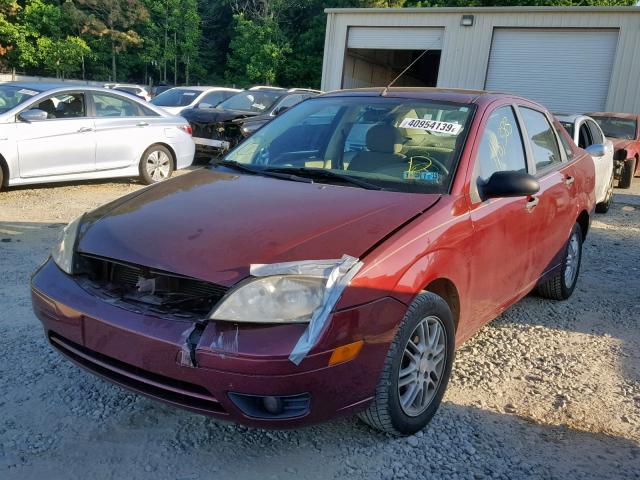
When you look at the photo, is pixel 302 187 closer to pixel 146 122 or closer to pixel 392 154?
pixel 392 154

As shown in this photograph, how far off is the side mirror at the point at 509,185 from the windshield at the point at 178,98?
38.5 ft

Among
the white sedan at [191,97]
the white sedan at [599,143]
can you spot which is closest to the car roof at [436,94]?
the white sedan at [599,143]

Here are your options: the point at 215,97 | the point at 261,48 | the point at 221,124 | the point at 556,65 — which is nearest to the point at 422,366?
the point at 221,124

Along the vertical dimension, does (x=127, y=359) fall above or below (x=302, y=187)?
below

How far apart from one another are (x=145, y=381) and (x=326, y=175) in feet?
4.97

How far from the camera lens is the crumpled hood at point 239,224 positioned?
8.07ft

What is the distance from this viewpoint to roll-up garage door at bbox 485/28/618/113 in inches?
715

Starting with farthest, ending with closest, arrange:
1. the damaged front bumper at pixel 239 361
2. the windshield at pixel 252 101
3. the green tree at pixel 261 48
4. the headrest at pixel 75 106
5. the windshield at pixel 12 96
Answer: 1. the green tree at pixel 261 48
2. the windshield at pixel 252 101
3. the headrest at pixel 75 106
4. the windshield at pixel 12 96
5. the damaged front bumper at pixel 239 361

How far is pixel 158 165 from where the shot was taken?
9273mm

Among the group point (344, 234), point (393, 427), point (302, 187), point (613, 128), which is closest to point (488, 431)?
point (393, 427)

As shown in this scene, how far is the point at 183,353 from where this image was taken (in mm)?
2275

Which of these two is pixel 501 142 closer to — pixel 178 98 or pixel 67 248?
pixel 67 248

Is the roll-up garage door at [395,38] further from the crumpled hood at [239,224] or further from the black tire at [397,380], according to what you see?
the black tire at [397,380]

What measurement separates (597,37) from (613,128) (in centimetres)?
690
